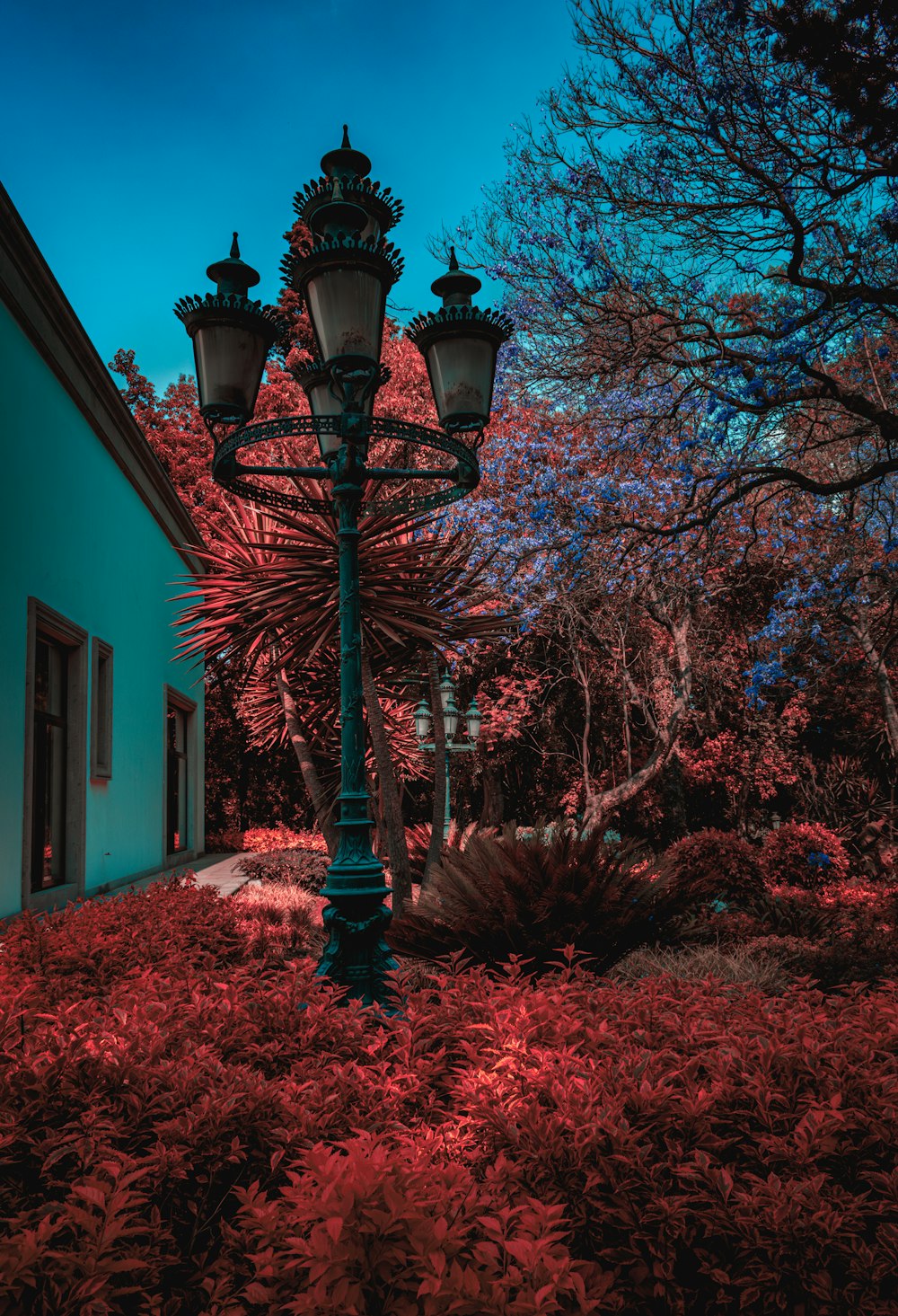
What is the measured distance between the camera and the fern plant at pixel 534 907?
18.6 ft

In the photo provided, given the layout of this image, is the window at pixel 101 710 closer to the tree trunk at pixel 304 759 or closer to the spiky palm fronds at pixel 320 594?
the spiky palm fronds at pixel 320 594

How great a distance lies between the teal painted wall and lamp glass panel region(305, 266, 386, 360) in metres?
4.26

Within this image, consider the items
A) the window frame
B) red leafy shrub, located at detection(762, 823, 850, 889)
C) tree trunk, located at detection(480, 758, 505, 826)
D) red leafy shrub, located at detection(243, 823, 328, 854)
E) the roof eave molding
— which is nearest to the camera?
the roof eave molding

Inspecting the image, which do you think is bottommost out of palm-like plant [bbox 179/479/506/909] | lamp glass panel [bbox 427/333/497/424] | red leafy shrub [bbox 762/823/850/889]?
red leafy shrub [bbox 762/823/850/889]

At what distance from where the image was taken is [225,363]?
491cm

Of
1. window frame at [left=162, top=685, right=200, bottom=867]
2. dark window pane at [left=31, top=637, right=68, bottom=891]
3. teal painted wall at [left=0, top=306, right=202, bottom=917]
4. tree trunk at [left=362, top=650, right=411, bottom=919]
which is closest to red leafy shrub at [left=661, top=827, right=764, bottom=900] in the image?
tree trunk at [left=362, top=650, right=411, bottom=919]

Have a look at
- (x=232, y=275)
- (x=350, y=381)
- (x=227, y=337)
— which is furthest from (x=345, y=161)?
(x=350, y=381)

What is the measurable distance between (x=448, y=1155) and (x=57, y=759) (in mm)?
8248

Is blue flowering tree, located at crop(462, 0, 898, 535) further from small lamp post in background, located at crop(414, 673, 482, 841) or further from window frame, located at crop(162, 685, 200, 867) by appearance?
window frame, located at crop(162, 685, 200, 867)

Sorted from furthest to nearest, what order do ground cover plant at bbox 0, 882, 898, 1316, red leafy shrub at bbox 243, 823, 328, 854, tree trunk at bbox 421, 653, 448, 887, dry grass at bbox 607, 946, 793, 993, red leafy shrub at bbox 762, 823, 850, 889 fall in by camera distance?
1. red leafy shrub at bbox 243, 823, 328, 854
2. red leafy shrub at bbox 762, 823, 850, 889
3. tree trunk at bbox 421, 653, 448, 887
4. dry grass at bbox 607, 946, 793, 993
5. ground cover plant at bbox 0, 882, 898, 1316

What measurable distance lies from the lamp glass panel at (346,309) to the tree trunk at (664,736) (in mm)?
12497

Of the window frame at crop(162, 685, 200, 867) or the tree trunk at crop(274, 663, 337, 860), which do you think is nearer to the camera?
the tree trunk at crop(274, 663, 337, 860)

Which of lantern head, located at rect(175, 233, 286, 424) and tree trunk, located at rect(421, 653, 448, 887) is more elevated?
lantern head, located at rect(175, 233, 286, 424)

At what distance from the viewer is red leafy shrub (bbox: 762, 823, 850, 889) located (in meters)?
13.1
